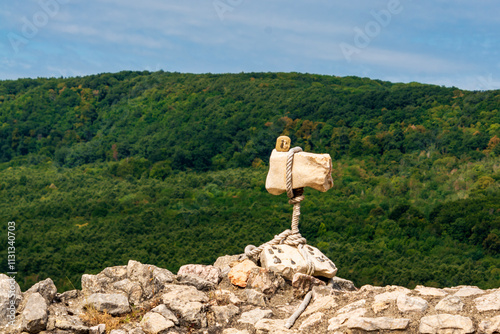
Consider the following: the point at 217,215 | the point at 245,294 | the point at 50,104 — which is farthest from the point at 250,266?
the point at 50,104

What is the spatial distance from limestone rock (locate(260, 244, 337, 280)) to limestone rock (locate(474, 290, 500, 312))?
98.4 inches

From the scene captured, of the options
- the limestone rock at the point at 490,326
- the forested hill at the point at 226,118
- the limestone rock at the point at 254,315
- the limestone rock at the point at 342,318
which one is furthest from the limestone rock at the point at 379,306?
the forested hill at the point at 226,118

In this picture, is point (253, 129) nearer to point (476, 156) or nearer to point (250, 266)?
point (476, 156)

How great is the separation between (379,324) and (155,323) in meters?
2.73

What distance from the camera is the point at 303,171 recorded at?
918 centimetres

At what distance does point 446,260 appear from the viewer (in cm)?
3177

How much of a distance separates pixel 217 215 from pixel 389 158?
1972 cm

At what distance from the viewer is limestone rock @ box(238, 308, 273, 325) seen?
7988 millimetres

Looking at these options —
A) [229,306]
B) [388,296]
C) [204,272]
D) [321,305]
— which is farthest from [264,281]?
[388,296]

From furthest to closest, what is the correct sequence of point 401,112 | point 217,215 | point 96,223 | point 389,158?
1. point 401,112
2. point 389,158
3. point 96,223
4. point 217,215

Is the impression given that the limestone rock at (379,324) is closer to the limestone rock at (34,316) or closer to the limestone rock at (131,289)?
the limestone rock at (131,289)

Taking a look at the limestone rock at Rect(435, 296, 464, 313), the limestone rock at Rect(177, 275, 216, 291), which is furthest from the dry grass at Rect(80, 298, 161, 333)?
the limestone rock at Rect(435, 296, 464, 313)

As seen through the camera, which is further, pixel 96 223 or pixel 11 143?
pixel 11 143

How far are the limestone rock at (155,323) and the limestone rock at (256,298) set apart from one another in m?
1.26
